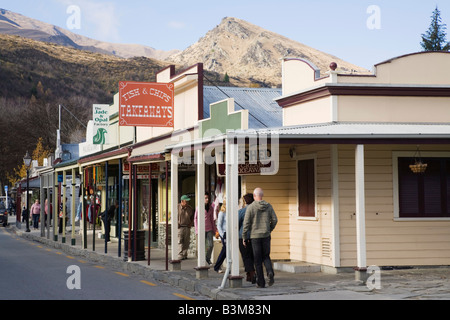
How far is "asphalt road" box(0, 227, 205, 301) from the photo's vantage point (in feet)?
42.0

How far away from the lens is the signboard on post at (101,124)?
29.6m

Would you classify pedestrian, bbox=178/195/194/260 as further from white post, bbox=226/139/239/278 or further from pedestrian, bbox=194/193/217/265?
white post, bbox=226/139/239/278

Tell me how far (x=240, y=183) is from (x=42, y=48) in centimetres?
17802

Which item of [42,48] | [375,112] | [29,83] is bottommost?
[375,112]

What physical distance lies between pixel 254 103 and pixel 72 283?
459 inches

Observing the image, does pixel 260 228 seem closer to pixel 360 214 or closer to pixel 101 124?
pixel 360 214

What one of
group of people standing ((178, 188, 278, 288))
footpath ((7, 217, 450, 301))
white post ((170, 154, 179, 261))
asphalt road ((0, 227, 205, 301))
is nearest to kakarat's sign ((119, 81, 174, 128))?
asphalt road ((0, 227, 205, 301))

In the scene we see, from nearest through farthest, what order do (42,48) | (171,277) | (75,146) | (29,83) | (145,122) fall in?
(171,277), (145,122), (75,146), (29,83), (42,48)

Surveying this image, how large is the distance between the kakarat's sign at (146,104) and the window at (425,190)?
9.21 m

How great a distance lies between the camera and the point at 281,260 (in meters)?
17.4

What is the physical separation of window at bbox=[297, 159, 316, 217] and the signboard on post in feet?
46.5

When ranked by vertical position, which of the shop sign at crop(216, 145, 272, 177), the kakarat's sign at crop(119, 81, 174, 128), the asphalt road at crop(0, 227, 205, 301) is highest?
the kakarat's sign at crop(119, 81, 174, 128)
